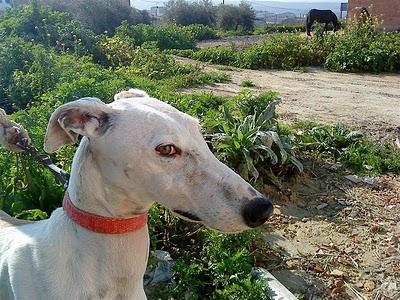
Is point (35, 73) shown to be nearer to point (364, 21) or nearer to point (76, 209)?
point (76, 209)

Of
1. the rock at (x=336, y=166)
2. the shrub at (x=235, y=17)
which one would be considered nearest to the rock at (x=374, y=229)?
the rock at (x=336, y=166)

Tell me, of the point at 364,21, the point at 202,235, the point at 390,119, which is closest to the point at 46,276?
the point at 202,235

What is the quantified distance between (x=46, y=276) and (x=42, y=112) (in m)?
2.71

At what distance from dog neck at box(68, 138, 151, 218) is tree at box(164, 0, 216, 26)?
29.8 meters

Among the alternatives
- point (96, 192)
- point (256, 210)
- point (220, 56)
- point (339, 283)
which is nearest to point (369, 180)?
point (339, 283)

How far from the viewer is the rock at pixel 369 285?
370 cm

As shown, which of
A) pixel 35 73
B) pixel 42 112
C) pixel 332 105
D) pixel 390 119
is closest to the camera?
pixel 42 112

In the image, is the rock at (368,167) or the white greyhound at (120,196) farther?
the rock at (368,167)

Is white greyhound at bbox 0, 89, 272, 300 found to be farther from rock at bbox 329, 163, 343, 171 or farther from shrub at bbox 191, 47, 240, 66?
shrub at bbox 191, 47, 240, 66

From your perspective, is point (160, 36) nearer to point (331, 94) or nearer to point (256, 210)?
point (331, 94)

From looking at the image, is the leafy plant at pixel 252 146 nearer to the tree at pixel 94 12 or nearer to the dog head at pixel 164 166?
the dog head at pixel 164 166

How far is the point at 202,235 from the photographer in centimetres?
386

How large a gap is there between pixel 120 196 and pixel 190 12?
31056 mm

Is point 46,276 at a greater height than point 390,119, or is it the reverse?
point 46,276
